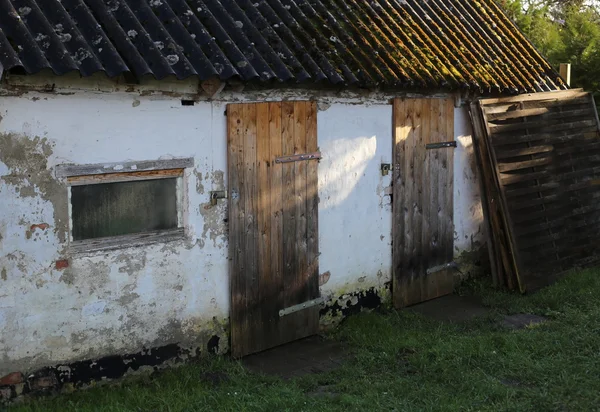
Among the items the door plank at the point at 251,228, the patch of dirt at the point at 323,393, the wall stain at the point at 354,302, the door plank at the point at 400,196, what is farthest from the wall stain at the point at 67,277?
the door plank at the point at 400,196

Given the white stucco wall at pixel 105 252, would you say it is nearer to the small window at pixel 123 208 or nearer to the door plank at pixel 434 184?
the small window at pixel 123 208

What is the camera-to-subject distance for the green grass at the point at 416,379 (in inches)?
227

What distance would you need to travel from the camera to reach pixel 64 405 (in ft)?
18.6

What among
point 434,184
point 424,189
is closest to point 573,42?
point 434,184

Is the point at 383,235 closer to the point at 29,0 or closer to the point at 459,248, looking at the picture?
the point at 459,248

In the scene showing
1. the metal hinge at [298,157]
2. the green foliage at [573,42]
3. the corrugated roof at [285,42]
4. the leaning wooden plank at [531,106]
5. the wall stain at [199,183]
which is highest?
the green foliage at [573,42]

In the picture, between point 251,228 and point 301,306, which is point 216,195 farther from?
point 301,306

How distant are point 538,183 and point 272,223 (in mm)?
4469

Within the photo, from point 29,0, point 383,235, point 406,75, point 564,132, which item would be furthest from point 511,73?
point 29,0

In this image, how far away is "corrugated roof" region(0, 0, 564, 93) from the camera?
5.66 metres

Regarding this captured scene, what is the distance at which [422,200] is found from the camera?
9.28 meters

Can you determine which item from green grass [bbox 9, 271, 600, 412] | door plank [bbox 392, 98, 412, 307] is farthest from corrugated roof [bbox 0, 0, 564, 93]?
green grass [bbox 9, 271, 600, 412]

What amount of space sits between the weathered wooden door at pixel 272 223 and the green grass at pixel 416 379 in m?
0.57

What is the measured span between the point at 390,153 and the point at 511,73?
8.71 ft
